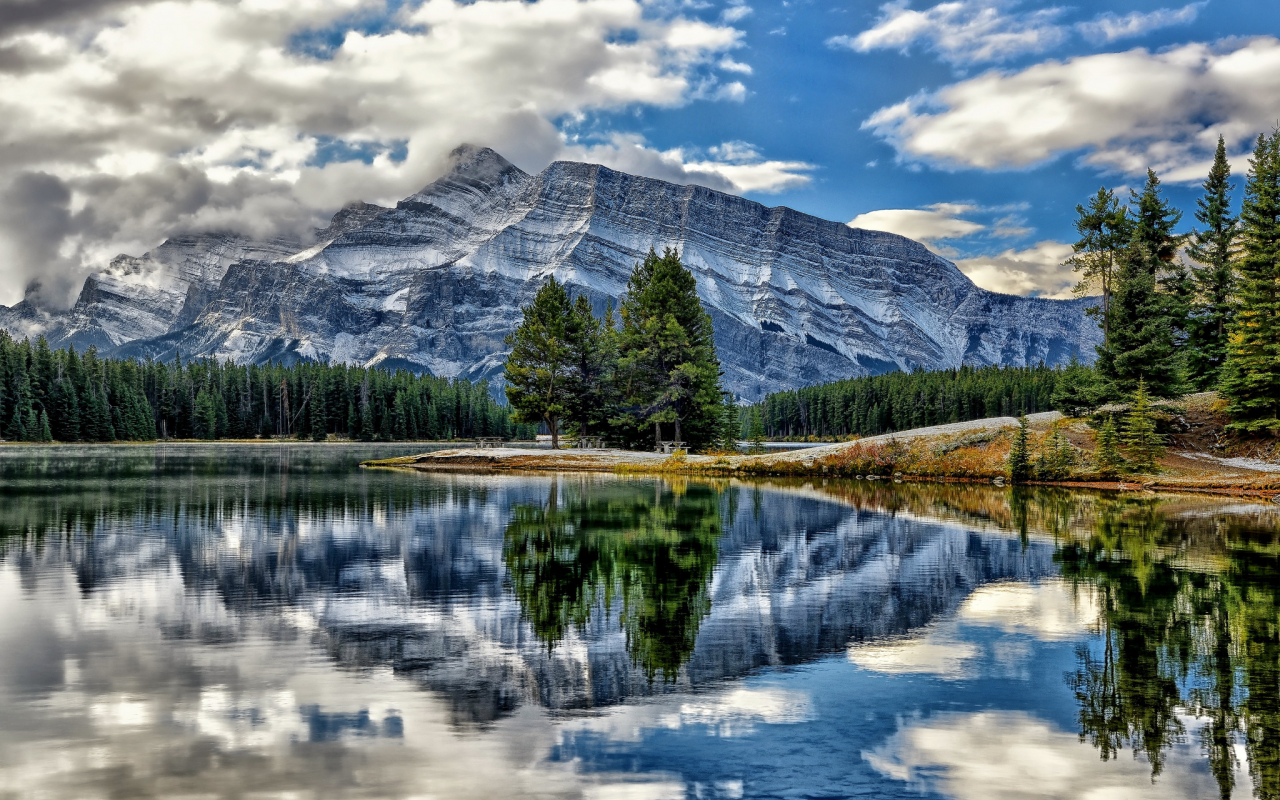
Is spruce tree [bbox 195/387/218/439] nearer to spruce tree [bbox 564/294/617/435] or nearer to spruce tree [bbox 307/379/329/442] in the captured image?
spruce tree [bbox 307/379/329/442]

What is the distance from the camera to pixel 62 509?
33.7 meters

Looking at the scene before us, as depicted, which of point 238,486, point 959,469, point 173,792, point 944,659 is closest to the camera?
point 173,792

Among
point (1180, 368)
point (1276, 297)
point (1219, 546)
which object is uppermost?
point (1276, 297)

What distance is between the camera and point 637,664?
12.5 metres

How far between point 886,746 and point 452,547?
16631 millimetres

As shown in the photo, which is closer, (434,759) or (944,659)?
(434,759)

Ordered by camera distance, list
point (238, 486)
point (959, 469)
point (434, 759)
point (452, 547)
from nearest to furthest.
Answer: point (434, 759) → point (452, 547) → point (238, 486) → point (959, 469)

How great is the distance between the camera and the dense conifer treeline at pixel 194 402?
134m

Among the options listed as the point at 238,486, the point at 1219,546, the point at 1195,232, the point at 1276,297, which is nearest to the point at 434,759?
the point at 1219,546

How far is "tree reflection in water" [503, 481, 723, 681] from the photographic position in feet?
47.4

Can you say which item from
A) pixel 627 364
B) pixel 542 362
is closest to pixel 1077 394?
pixel 627 364

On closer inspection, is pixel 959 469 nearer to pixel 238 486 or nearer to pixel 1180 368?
pixel 1180 368

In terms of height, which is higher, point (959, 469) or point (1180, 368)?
point (1180, 368)

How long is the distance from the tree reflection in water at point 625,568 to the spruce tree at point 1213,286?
41073 mm
